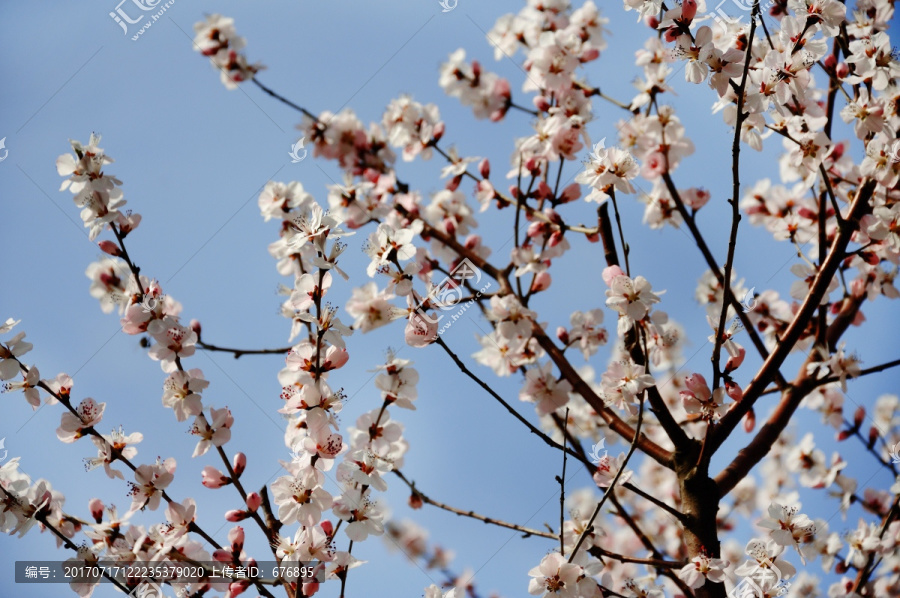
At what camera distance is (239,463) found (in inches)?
83.4

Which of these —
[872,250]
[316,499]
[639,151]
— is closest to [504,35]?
[639,151]

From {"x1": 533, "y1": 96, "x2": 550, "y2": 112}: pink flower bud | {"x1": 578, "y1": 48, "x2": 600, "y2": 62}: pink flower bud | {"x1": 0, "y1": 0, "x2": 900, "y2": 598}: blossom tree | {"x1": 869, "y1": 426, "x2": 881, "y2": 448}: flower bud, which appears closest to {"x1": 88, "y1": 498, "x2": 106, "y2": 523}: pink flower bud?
Result: {"x1": 0, "y1": 0, "x2": 900, "y2": 598}: blossom tree

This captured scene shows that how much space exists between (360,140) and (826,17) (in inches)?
102

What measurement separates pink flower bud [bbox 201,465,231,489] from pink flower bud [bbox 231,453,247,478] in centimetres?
4

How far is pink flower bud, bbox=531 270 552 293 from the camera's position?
2.68 m

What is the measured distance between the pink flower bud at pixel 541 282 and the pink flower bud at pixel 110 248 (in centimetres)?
162

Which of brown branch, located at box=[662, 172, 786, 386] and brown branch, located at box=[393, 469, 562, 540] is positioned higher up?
brown branch, located at box=[662, 172, 786, 386]

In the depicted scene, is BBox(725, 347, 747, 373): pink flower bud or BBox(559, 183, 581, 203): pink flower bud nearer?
BBox(725, 347, 747, 373): pink flower bud

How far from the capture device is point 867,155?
7.68 ft

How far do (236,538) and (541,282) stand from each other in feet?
5.08

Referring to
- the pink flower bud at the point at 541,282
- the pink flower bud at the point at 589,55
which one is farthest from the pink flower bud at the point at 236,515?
the pink flower bud at the point at 589,55

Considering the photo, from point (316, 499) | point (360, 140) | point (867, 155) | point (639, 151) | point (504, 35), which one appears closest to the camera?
point (316, 499)

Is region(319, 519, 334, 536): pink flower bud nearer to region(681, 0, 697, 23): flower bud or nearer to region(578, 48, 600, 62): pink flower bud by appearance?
Result: region(681, 0, 697, 23): flower bud

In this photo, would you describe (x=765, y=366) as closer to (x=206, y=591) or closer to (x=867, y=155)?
(x=867, y=155)
